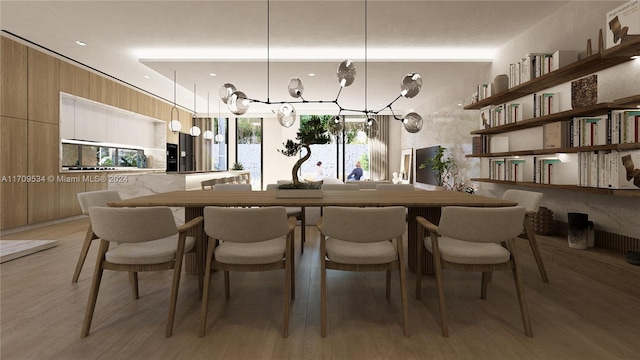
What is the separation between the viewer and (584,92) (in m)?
3.22

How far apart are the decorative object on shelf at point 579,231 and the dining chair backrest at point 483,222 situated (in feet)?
5.84

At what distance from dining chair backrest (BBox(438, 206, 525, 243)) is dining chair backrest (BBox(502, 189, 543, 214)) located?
1.06 metres

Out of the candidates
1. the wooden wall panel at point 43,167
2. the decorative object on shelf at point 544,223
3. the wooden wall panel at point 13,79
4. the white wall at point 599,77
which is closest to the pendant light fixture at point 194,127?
the wooden wall panel at point 43,167

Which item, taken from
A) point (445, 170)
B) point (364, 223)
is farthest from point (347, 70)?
point (445, 170)

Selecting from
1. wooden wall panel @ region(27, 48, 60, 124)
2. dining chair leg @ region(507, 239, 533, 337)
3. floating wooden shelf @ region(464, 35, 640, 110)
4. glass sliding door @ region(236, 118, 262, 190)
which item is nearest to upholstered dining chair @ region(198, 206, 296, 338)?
dining chair leg @ region(507, 239, 533, 337)

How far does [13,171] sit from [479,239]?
6.45 metres

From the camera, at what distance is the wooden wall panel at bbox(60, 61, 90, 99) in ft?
19.3

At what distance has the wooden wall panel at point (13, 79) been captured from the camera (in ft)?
15.8

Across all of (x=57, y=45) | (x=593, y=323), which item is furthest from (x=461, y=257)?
(x=57, y=45)

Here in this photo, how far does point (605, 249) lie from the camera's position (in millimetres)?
3158

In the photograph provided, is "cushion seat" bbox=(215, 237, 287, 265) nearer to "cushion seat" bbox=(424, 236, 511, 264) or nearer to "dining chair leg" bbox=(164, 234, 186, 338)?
"dining chair leg" bbox=(164, 234, 186, 338)

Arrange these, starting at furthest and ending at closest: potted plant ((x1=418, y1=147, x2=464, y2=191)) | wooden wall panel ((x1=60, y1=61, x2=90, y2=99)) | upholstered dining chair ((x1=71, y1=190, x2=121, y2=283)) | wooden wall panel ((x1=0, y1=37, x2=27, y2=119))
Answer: potted plant ((x1=418, y1=147, x2=464, y2=191)) < wooden wall panel ((x1=60, y1=61, x2=90, y2=99)) < wooden wall panel ((x1=0, y1=37, x2=27, y2=119)) < upholstered dining chair ((x1=71, y1=190, x2=121, y2=283))

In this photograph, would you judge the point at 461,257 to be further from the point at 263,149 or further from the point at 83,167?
the point at 263,149

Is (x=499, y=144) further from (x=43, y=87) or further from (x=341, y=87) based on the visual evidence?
(x=43, y=87)
